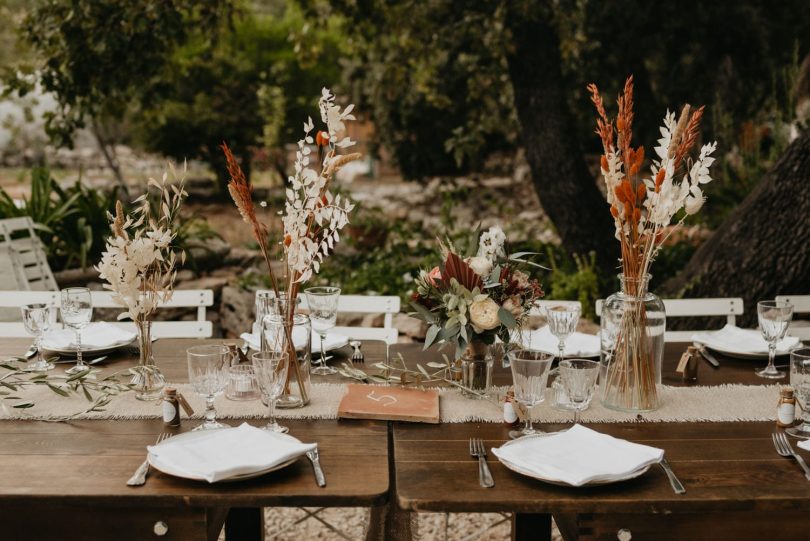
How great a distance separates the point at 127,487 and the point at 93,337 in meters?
1.14

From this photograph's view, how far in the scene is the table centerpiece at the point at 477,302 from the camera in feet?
7.09

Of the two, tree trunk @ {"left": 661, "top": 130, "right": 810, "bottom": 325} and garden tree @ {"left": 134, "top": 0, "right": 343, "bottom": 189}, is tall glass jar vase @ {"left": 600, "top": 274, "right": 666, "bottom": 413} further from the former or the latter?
garden tree @ {"left": 134, "top": 0, "right": 343, "bottom": 189}

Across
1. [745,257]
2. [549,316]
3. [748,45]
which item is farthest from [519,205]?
[549,316]

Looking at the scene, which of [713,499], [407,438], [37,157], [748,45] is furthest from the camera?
[37,157]

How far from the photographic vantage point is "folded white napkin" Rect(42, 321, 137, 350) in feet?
8.65

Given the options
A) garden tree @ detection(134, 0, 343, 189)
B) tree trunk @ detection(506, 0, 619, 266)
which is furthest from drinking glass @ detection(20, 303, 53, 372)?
garden tree @ detection(134, 0, 343, 189)

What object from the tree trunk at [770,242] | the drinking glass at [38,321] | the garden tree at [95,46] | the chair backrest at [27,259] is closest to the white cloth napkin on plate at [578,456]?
the drinking glass at [38,321]

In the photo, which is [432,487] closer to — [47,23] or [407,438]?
[407,438]

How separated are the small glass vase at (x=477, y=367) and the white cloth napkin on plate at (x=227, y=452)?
1.92 feet

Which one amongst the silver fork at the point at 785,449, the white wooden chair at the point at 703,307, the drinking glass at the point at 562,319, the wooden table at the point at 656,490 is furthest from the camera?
the white wooden chair at the point at 703,307

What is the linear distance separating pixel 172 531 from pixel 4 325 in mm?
1761

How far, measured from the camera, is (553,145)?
211 inches

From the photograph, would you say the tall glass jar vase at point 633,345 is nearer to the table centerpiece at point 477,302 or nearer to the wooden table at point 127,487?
the table centerpiece at point 477,302

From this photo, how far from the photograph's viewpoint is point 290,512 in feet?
11.2
